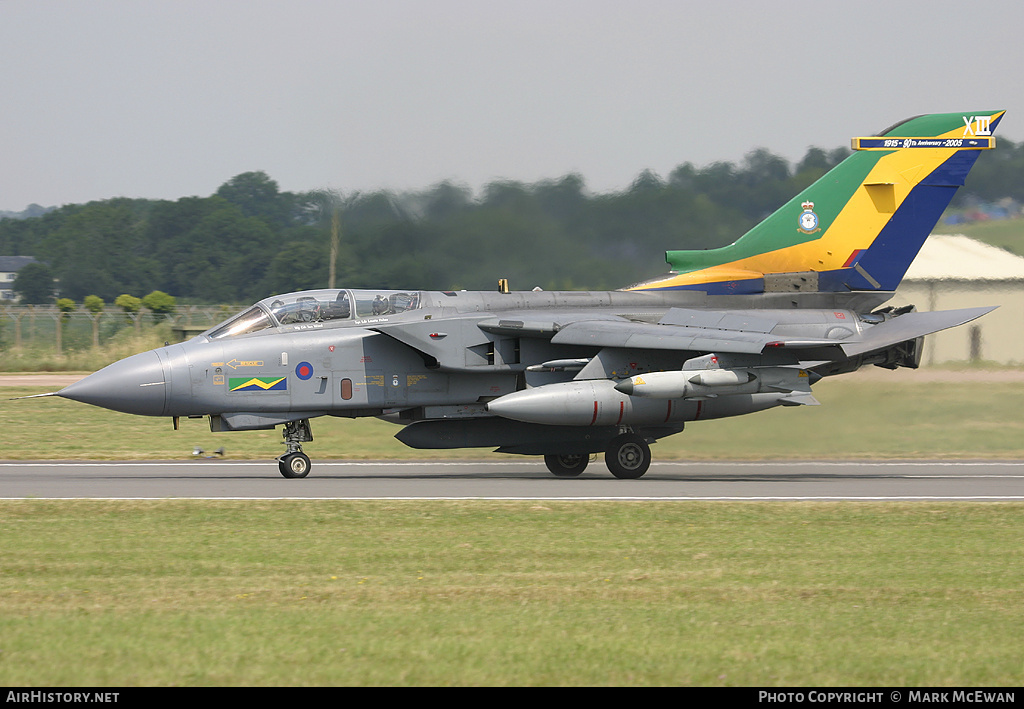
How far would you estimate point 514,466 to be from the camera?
62.7 ft

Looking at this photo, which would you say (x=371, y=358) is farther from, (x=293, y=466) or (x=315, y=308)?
(x=293, y=466)

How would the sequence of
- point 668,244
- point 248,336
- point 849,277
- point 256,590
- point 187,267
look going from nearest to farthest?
point 256,590
point 248,336
point 849,277
point 668,244
point 187,267

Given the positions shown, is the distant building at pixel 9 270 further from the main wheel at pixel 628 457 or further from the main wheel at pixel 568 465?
the main wheel at pixel 628 457

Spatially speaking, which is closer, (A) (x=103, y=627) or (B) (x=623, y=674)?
(B) (x=623, y=674)

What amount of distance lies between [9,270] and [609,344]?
4518 cm

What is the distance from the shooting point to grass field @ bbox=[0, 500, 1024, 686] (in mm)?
5938

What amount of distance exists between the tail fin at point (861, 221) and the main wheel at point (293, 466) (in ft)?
21.3

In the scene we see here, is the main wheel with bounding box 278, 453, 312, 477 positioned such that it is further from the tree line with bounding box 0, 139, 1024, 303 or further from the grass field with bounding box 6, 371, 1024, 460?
the tree line with bounding box 0, 139, 1024, 303

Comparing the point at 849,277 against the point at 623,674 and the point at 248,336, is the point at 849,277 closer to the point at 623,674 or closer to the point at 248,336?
the point at 248,336

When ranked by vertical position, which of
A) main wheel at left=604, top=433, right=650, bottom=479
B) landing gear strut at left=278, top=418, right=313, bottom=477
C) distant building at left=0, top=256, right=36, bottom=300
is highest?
distant building at left=0, top=256, right=36, bottom=300

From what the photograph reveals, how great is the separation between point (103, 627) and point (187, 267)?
101 feet

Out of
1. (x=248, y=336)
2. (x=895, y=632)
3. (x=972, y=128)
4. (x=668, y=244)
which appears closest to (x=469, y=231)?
(x=668, y=244)

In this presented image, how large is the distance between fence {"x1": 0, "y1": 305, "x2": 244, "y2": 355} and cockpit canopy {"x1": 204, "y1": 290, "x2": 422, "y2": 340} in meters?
16.2

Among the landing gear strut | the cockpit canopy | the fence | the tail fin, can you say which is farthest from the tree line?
the fence
